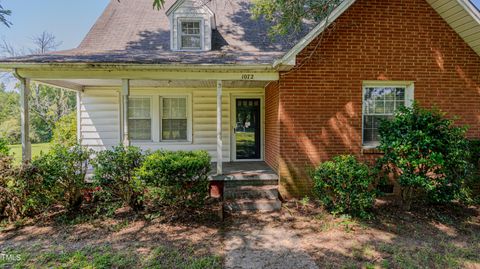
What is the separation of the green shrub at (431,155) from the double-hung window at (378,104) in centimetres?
124

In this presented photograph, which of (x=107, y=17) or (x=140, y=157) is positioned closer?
(x=140, y=157)

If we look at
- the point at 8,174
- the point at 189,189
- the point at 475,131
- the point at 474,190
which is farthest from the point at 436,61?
the point at 8,174

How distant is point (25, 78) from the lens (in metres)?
6.07

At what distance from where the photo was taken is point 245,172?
22.8ft

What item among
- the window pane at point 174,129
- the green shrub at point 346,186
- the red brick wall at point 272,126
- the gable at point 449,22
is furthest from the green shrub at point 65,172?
the green shrub at point 346,186

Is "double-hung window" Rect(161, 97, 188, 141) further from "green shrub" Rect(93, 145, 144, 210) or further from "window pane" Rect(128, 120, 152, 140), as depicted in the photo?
"green shrub" Rect(93, 145, 144, 210)

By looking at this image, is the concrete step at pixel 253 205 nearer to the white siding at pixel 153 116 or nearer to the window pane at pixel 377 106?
the window pane at pixel 377 106

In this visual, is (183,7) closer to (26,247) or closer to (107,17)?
(107,17)

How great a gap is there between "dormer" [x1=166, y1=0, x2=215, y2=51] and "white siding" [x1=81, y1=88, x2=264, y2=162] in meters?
1.44

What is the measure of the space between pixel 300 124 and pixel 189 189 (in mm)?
3057

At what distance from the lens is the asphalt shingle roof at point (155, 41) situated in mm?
6181

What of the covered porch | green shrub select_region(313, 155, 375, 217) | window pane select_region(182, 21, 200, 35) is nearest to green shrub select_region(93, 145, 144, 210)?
the covered porch

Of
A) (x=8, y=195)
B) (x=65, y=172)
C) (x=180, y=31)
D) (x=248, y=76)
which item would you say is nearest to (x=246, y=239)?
(x=248, y=76)

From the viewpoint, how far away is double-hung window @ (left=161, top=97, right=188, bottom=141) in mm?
8703
